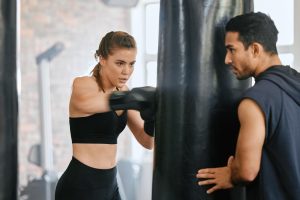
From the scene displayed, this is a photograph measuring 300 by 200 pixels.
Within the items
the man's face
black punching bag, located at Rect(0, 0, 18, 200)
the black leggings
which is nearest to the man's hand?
the man's face

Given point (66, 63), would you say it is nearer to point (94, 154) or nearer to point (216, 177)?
point (94, 154)

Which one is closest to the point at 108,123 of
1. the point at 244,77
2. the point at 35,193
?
the point at 244,77

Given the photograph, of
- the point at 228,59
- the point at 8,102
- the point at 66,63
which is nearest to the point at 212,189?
the point at 228,59

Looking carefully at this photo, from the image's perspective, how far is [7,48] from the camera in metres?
1.46

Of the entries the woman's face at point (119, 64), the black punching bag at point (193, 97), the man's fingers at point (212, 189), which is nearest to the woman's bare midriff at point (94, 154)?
the woman's face at point (119, 64)

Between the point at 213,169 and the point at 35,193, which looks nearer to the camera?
the point at 213,169

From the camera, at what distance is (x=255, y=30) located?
1.11m

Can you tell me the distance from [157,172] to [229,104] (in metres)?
0.29

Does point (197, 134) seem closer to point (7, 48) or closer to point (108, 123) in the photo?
point (108, 123)

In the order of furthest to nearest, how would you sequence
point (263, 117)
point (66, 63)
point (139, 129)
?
point (66, 63) < point (139, 129) < point (263, 117)

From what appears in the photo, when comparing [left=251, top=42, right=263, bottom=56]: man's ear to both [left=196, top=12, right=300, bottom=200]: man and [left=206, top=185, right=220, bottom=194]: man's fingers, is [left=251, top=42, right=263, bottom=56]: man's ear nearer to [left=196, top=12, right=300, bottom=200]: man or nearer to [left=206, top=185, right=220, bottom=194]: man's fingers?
[left=196, top=12, right=300, bottom=200]: man

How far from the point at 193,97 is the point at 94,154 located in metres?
0.57

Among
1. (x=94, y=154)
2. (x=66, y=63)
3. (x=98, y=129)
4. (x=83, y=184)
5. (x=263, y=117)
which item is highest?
(x=66, y=63)

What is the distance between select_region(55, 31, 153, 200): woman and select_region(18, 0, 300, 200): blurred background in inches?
53.1
